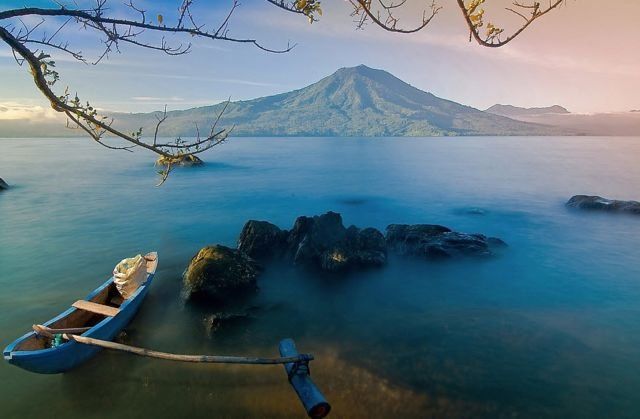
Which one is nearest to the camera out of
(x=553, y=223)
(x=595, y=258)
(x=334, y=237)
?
(x=334, y=237)

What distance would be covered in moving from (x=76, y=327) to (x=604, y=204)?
42529 millimetres

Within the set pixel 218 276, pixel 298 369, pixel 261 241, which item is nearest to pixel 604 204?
pixel 261 241

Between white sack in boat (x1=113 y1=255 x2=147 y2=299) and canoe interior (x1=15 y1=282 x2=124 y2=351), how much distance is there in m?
0.39

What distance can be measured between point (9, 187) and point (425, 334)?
61.3 metres

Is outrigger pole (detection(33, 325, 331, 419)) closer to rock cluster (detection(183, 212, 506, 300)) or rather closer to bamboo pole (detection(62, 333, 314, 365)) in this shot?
bamboo pole (detection(62, 333, 314, 365))

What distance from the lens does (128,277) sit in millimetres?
14781

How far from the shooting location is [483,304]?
682 inches

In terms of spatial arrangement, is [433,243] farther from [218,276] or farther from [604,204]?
[604,204]

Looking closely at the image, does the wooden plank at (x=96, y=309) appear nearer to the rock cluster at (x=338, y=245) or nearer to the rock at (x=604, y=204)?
the rock cluster at (x=338, y=245)

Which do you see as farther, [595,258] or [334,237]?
[595,258]

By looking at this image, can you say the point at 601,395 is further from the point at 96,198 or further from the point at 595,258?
the point at 96,198

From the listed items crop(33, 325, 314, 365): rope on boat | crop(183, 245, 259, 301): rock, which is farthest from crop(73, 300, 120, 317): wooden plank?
crop(183, 245, 259, 301): rock

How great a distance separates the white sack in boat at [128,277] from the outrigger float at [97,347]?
0.95 ft

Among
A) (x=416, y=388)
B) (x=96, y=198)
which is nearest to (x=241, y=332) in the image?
(x=416, y=388)
